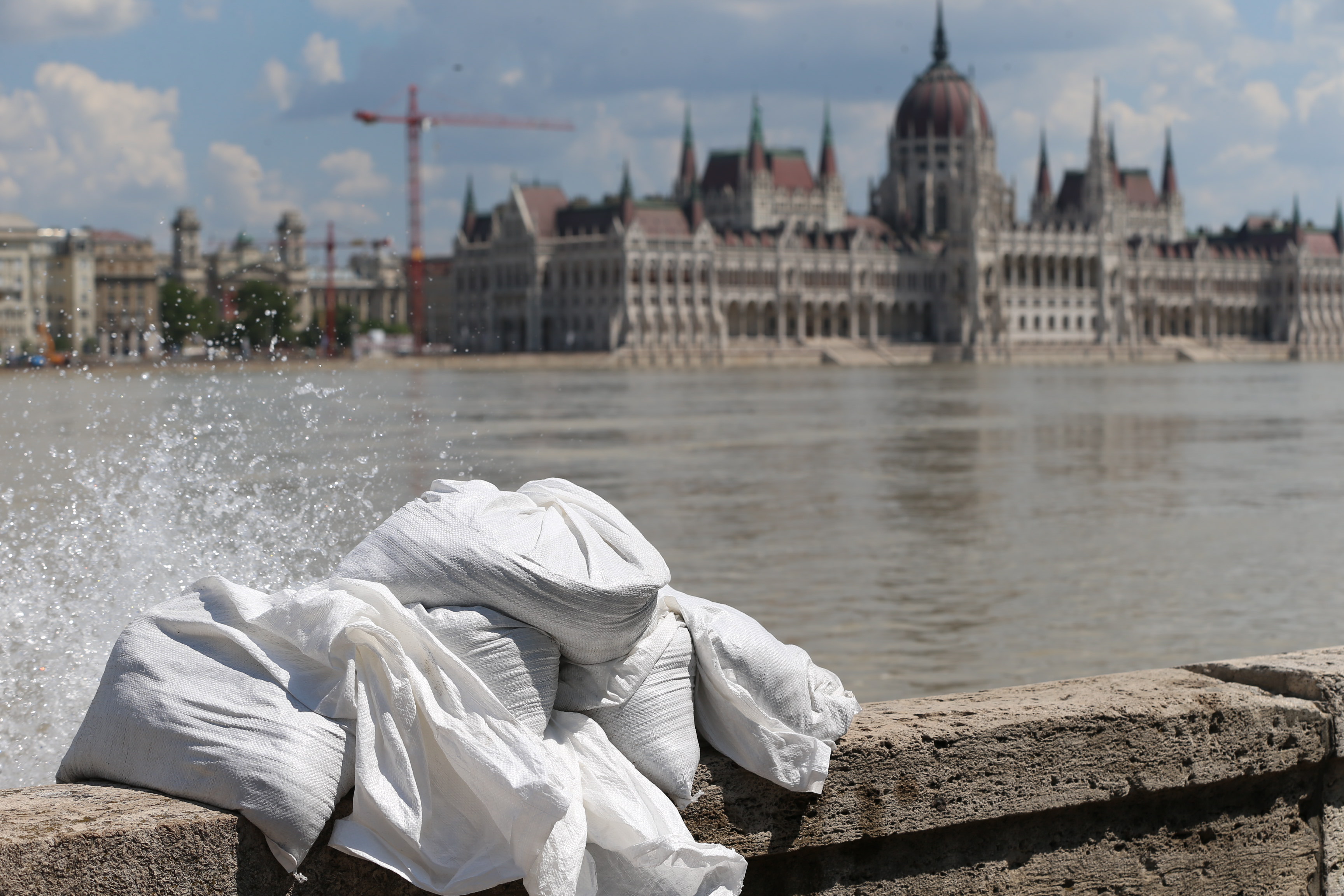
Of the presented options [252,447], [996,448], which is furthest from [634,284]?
[252,447]

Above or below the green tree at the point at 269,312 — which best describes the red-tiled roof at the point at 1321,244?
above

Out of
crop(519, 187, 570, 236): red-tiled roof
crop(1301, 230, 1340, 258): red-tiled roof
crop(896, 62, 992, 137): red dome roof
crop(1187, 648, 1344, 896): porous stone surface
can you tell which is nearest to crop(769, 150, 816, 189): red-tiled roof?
crop(896, 62, 992, 137): red dome roof

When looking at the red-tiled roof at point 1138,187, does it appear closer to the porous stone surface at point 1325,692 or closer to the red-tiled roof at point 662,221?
the red-tiled roof at point 662,221

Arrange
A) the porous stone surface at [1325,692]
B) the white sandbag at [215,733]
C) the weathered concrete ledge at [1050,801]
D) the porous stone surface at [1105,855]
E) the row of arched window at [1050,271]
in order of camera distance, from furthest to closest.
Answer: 1. the row of arched window at [1050,271]
2. the porous stone surface at [1325,692]
3. the porous stone surface at [1105,855]
4. the weathered concrete ledge at [1050,801]
5. the white sandbag at [215,733]

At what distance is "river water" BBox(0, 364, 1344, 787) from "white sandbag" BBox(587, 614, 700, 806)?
1.96 m

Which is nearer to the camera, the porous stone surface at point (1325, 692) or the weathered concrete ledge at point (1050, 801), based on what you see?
the weathered concrete ledge at point (1050, 801)

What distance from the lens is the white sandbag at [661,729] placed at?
3156 millimetres

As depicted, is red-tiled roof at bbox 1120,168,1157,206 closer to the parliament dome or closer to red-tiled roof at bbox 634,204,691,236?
the parliament dome

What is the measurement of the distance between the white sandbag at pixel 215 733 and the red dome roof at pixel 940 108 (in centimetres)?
14121

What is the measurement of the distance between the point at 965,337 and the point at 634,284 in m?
27.6

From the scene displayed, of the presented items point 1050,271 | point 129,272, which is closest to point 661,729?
point 129,272

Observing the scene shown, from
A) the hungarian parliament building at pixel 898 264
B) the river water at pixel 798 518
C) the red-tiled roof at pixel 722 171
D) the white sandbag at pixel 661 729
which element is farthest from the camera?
the red-tiled roof at pixel 722 171

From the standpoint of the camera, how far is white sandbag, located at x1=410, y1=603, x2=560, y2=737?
2996mm

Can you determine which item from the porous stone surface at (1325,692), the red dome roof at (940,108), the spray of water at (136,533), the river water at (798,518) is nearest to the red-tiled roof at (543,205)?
the red dome roof at (940,108)
